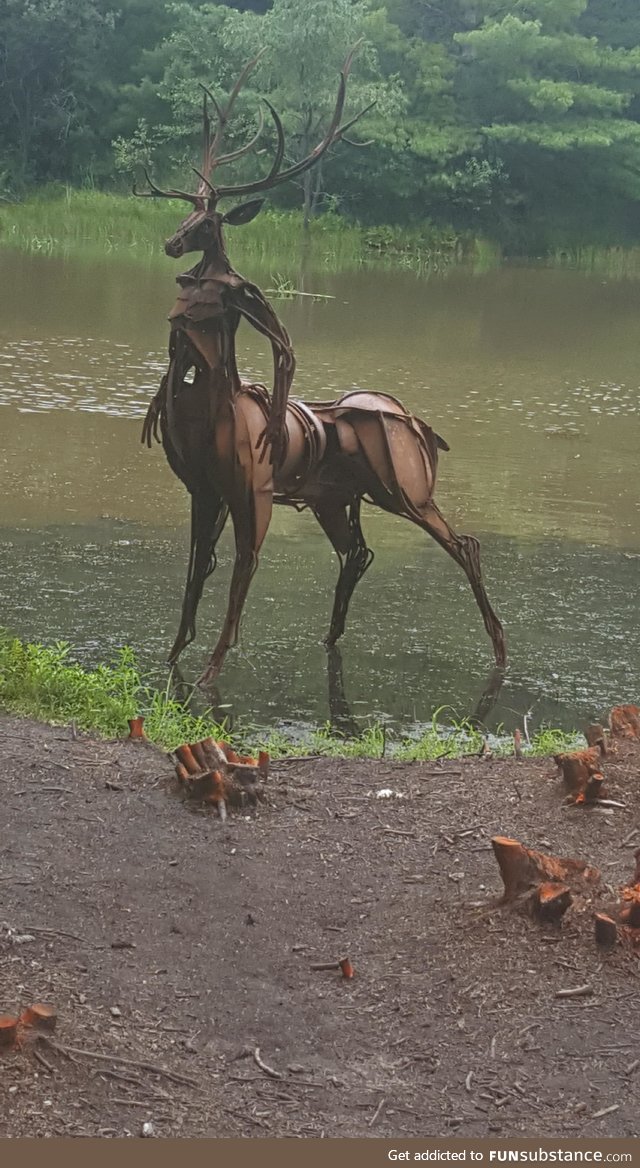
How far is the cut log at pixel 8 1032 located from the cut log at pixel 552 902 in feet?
4.80

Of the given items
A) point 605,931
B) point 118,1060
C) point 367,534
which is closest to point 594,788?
point 605,931

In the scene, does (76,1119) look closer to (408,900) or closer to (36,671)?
(408,900)

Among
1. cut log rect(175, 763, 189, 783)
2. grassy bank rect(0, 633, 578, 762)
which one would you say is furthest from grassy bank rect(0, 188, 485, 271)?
cut log rect(175, 763, 189, 783)

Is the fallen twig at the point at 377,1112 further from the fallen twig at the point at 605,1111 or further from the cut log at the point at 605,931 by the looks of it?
the cut log at the point at 605,931

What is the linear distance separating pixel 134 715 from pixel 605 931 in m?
2.50

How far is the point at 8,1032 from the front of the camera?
2920 millimetres

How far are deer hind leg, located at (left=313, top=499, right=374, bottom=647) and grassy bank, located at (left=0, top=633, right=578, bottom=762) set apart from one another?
1105 millimetres

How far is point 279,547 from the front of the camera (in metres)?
9.23

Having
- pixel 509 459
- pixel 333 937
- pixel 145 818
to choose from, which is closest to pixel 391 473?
pixel 145 818

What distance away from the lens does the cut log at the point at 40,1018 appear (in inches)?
118

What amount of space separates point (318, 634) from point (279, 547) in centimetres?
188

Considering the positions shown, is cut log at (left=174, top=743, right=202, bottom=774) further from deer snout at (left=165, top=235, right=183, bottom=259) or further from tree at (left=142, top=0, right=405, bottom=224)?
tree at (left=142, top=0, right=405, bottom=224)

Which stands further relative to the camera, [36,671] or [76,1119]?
[36,671]

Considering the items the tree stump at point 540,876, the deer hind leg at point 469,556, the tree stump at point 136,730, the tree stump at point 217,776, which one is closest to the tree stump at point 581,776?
the tree stump at point 540,876
